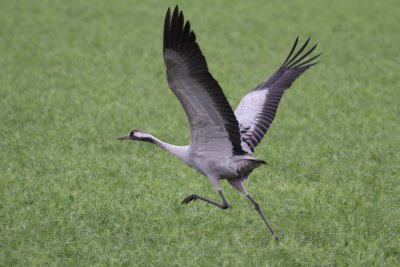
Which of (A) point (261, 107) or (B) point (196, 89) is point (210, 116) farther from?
(A) point (261, 107)

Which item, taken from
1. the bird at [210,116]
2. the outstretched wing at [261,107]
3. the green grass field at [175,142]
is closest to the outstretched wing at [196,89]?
the bird at [210,116]

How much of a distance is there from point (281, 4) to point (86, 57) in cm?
730

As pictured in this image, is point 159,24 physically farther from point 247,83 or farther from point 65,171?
point 65,171

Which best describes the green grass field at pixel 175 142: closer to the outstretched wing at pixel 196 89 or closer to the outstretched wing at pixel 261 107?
the outstretched wing at pixel 261 107

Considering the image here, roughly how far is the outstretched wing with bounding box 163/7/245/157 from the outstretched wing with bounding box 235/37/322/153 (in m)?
0.61

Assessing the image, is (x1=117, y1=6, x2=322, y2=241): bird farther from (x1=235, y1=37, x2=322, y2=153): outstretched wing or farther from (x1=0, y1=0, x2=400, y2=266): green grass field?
(x1=0, y1=0, x2=400, y2=266): green grass field

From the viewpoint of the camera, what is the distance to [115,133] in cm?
1009

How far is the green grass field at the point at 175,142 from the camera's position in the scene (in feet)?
20.6

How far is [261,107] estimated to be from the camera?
7754 millimetres

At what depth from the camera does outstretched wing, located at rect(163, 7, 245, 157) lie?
5883mm

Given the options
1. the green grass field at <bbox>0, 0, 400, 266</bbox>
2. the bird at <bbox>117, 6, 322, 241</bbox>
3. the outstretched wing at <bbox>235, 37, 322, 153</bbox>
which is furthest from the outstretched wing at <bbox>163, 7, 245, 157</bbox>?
the green grass field at <bbox>0, 0, 400, 266</bbox>

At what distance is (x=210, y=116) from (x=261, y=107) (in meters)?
1.48

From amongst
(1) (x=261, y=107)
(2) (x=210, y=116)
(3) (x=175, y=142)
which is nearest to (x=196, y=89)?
(2) (x=210, y=116)

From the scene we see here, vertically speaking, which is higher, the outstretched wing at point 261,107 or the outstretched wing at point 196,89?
the outstretched wing at point 196,89
